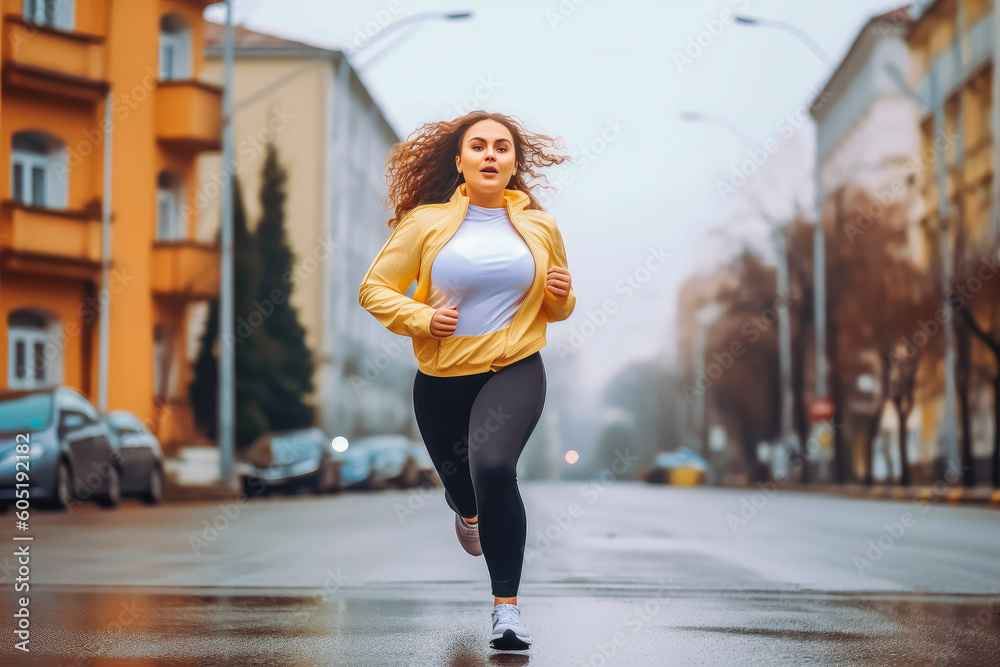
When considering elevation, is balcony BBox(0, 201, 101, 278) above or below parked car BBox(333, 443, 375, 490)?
above

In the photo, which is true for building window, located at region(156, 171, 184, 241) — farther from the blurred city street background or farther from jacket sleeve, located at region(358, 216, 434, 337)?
jacket sleeve, located at region(358, 216, 434, 337)

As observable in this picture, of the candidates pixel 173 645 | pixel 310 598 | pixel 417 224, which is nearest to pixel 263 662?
pixel 173 645

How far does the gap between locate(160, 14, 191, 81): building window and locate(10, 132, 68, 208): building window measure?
4200 mm

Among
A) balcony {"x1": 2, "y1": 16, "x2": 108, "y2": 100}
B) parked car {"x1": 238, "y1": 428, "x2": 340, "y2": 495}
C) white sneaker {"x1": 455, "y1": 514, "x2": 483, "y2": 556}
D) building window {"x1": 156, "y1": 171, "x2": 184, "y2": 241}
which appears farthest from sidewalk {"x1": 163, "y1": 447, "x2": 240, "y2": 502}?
white sneaker {"x1": 455, "y1": 514, "x2": 483, "y2": 556}

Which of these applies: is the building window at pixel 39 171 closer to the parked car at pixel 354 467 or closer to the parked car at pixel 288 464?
the parked car at pixel 288 464

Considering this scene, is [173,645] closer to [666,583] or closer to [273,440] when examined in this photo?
[666,583]

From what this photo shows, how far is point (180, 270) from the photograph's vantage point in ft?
94.8

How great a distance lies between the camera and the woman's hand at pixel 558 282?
18.0 ft

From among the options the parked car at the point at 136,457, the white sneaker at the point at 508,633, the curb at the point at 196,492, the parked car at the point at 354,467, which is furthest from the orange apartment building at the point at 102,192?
the white sneaker at the point at 508,633

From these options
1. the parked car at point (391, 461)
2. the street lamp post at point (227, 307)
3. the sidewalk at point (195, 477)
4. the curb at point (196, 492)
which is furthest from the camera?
the parked car at point (391, 461)

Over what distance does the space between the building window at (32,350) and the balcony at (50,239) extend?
1.09 m

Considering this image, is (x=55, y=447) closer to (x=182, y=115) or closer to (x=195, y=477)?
(x=195, y=477)

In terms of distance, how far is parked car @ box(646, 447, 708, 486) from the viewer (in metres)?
57.0

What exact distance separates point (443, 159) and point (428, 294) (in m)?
0.66
